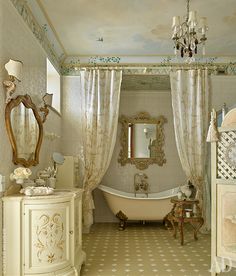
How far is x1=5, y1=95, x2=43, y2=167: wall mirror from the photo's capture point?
10.7 ft

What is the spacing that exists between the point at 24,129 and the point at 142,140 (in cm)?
365

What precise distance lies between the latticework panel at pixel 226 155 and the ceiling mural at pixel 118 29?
5.51ft

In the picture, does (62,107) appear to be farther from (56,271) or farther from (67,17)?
(56,271)

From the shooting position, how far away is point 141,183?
22.6 ft

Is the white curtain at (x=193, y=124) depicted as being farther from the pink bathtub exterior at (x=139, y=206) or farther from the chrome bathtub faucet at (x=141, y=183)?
the chrome bathtub faucet at (x=141, y=183)

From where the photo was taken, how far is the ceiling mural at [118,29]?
4.10 m

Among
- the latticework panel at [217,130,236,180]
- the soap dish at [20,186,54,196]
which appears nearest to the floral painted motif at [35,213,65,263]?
the soap dish at [20,186,54,196]

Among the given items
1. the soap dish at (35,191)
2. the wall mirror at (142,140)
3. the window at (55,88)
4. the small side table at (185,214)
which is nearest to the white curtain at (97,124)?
the window at (55,88)

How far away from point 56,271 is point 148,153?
13.3ft

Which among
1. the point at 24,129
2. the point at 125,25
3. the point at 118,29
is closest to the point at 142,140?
the point at 118,29

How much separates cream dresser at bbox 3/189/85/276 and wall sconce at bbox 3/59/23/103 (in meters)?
0.99

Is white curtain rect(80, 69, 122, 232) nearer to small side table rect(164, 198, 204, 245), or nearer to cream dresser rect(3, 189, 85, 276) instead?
small side table rect(164, 198, 204, 245)

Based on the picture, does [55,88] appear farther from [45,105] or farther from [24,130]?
[24,130]

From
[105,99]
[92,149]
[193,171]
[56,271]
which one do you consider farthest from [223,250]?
[105,99]
